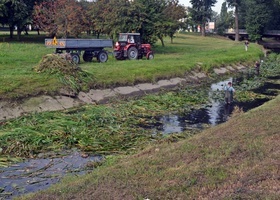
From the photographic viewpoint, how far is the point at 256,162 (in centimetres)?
960

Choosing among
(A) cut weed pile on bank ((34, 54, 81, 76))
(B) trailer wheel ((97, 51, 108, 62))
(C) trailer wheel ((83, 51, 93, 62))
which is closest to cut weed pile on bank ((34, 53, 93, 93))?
(A) cut weed pile on bank ((34, 54, 81, 76))

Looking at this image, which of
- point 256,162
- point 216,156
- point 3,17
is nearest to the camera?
point 256,162

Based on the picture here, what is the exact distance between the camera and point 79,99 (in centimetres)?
2277

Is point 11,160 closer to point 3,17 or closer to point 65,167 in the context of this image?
point 65,167

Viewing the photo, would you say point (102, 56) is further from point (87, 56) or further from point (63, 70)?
point (63, 70)

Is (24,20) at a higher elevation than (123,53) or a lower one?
higher

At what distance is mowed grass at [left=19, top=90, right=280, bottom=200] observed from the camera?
8219mm

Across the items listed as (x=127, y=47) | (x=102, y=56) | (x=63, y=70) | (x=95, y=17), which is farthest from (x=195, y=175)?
(x=95, y=17)

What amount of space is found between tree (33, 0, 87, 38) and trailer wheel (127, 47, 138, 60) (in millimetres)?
10176

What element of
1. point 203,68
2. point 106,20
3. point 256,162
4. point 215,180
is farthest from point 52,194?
point 106,20

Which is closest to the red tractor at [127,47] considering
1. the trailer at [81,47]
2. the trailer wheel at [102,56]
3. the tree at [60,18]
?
the trailer wheel at [102,56]

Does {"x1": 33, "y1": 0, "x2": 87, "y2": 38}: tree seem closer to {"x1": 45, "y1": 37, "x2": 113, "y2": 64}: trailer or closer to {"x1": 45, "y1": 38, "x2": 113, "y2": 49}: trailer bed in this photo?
{"x1": 45, "y1": 37, "x2": 113, "y2": 64}: trailer

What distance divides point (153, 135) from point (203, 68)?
2166 cm

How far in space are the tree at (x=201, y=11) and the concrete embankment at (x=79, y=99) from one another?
187 feet
